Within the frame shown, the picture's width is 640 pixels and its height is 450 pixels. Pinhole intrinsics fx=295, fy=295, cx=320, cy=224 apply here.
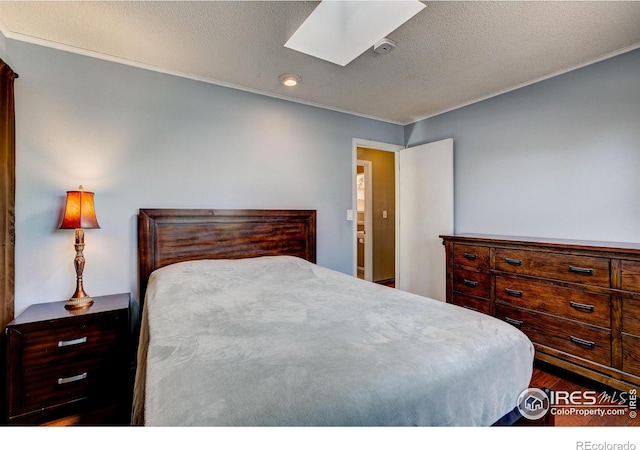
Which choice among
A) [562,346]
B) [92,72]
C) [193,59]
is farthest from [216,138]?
[562,346]

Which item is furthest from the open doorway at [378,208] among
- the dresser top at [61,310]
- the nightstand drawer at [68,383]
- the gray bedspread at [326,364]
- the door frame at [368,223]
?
the nightstand drawer at [68,383]

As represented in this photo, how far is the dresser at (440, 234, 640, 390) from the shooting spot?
6.02 feet

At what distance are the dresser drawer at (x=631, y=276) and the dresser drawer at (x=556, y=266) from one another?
0.08 m

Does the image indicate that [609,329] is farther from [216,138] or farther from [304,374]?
[216,138]

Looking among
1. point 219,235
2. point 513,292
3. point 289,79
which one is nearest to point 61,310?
point 219,235

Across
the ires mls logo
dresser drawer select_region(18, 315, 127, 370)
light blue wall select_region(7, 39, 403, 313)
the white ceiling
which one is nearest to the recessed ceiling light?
the white ceiling

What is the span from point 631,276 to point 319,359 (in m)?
2.09

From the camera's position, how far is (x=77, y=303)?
194 cm

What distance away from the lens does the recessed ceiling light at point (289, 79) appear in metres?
2.50

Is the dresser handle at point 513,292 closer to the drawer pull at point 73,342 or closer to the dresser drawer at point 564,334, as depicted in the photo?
the dresser drawer at point 564,334

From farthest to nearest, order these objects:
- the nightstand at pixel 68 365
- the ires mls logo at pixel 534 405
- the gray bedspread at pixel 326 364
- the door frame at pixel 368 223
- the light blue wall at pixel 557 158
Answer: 1. the door frame at pixel 368 223
2. the light blue wall at pixel 557 158
3. the nightstand at pixel 68 365
4. the ires mls logo at pixel 534 405
5. the gray bedspread at pixel 326 364

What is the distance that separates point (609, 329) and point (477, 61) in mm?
2080

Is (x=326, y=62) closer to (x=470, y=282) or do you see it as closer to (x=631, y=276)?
(x=470, y=282)
